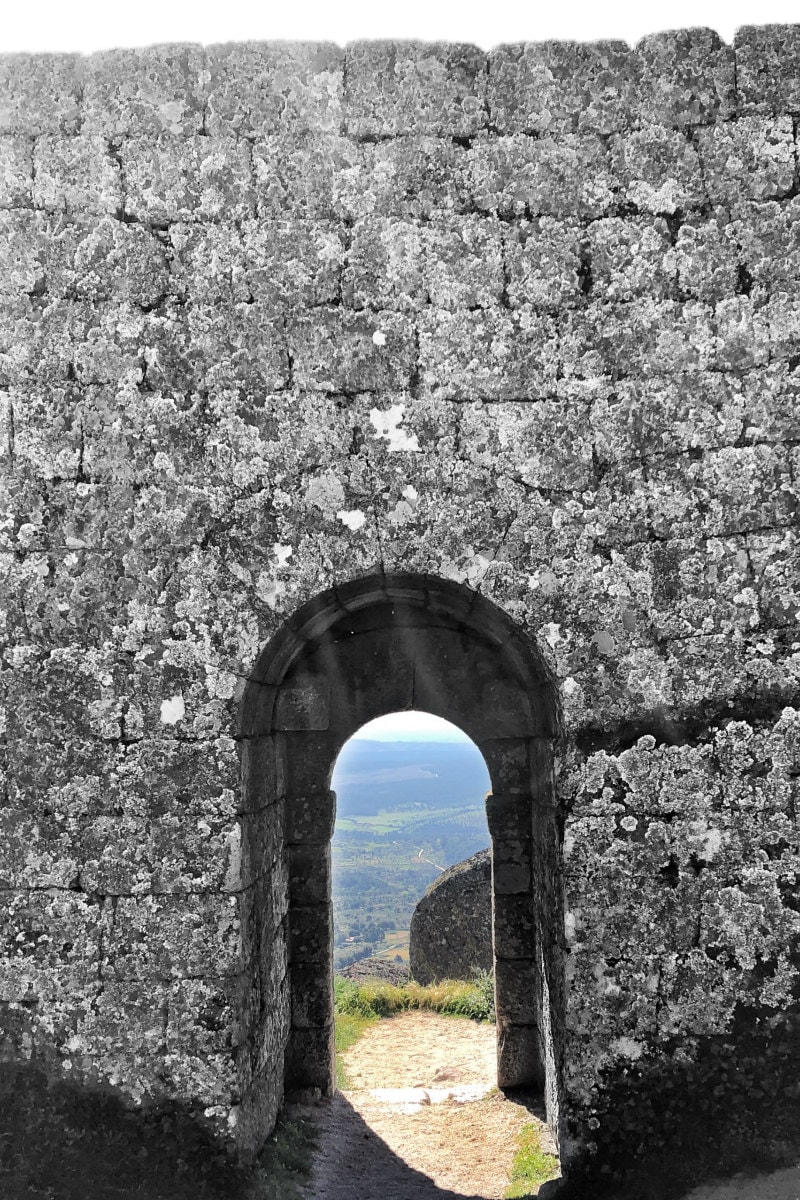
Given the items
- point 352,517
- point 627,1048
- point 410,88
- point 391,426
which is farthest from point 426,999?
point 410,88

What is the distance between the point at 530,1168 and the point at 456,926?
4.85 m

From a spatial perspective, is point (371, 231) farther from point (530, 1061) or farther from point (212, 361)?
point (530, 1061)

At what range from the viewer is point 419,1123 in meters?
6.11

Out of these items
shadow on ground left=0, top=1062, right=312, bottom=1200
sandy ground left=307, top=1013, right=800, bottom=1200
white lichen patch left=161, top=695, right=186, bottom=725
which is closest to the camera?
shadow on ground left=0, top=1062, right=312, bottom=1200

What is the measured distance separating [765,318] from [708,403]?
18.4 inches

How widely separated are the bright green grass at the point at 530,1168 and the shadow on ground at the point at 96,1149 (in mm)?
1492

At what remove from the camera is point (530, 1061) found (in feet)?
21.2

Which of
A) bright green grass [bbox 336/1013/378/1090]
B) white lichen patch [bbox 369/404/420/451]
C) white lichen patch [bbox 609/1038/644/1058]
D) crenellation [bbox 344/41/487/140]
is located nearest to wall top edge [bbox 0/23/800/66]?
crenellation [bbox 344/41/487/140]

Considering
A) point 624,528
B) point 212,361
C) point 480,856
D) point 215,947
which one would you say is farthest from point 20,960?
point 480,856

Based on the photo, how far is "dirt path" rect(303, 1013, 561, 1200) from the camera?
16.7 ft

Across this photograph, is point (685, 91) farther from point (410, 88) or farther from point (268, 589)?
point (268, 589)

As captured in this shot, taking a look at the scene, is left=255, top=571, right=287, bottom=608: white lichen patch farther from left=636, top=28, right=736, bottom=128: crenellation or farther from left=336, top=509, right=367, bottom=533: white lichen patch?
left=636, top=28, right=736, bottom=128: crenellation

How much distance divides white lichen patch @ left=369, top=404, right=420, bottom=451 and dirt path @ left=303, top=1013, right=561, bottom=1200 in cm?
375

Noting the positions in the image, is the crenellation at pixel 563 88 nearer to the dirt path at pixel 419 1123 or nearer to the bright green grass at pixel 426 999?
the dirt path at pixel 419 1123
